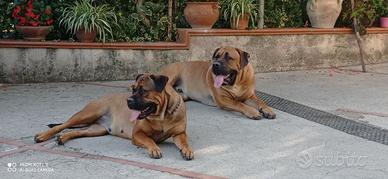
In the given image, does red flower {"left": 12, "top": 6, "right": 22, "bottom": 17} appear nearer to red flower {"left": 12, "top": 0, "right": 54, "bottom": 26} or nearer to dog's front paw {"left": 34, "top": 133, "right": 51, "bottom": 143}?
red flower {"left": 12, "top": 0, "right": 54, "bottom": 26}

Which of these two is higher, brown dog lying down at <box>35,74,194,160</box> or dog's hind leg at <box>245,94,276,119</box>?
brown dog lying down at <box>35,74,194,160</box>

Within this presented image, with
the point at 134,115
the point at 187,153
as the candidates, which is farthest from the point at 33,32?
the point at 187,153

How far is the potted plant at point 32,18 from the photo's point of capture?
718 centimetres

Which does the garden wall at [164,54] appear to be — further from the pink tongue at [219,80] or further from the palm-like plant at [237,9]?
the pink tongue at [219,80]

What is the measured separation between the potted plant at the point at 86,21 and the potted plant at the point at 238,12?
174 centimetres

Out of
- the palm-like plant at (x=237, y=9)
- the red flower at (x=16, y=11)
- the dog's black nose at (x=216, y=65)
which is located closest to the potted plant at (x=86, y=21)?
the red flower at (x=16, y=11)

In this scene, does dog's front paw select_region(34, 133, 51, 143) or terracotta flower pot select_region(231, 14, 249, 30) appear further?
terracotta flower pot select_region(231, 14, 249, 30)

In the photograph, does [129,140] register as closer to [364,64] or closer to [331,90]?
[331,90]

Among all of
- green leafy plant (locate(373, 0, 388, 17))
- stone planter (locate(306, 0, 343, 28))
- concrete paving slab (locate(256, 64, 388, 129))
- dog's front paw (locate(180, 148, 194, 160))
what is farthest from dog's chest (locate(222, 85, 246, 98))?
green leafy plant (locate(373, 0, 388, 17))

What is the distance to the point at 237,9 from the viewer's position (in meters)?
8.05

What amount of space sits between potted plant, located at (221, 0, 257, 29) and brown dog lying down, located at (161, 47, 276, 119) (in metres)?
1.91

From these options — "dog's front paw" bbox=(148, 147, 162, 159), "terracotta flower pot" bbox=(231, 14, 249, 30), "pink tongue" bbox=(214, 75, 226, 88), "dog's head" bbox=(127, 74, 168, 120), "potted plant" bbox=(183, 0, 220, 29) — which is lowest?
"dog's front paw" bbox=(148, 147, 162, 159)

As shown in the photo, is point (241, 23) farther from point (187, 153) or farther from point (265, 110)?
point (187, 153)

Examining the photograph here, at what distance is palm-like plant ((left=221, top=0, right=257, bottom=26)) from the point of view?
802 cm
